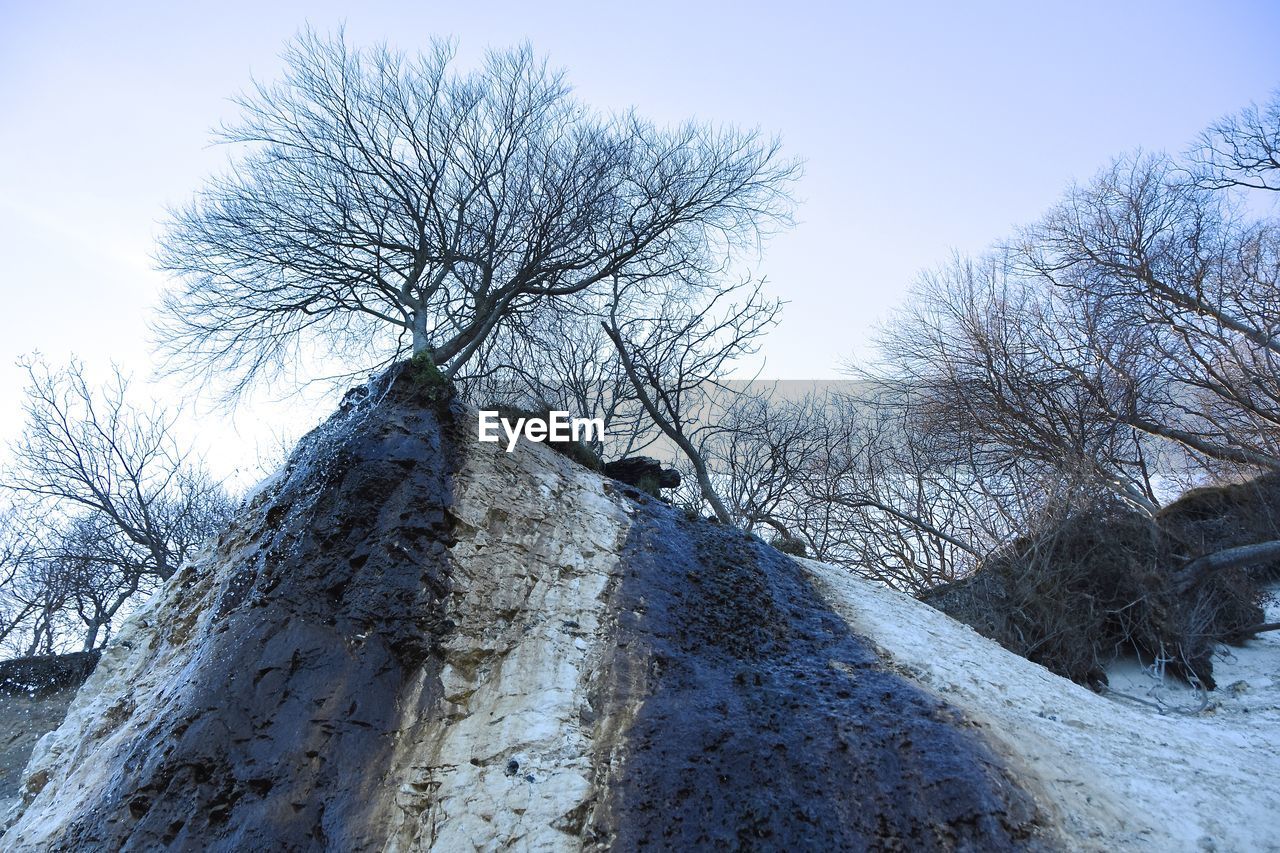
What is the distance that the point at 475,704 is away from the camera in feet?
10.0

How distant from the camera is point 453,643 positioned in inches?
127

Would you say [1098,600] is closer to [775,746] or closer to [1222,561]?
[1222,561]

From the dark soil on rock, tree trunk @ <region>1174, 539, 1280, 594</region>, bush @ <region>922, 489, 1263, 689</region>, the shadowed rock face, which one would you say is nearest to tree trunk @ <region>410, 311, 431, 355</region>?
the dark soil on rock

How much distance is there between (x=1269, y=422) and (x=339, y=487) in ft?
50.0

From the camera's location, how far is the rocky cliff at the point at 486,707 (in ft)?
8.73

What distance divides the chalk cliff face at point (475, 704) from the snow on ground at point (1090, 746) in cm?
18

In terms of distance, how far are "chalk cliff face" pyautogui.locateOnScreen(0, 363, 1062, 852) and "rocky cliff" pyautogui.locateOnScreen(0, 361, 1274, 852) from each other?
0.03 feet

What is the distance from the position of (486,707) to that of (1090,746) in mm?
2714

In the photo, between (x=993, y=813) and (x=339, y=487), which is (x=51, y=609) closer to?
(x=339, y=487)

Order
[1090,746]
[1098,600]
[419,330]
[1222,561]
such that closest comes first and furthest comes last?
[1090,746]
[1098,600]
[1222,561]
[419,330]

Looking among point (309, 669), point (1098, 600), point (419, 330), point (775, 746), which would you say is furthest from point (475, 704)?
point (419, 330)

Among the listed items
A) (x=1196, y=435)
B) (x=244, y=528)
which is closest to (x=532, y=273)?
(x=244, y=528)

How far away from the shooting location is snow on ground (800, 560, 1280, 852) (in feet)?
→ 9.27

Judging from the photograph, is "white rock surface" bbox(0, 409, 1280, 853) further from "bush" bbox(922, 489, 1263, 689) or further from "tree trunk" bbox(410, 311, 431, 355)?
"tree trunk" bbox(410, 311, 431, 355)
